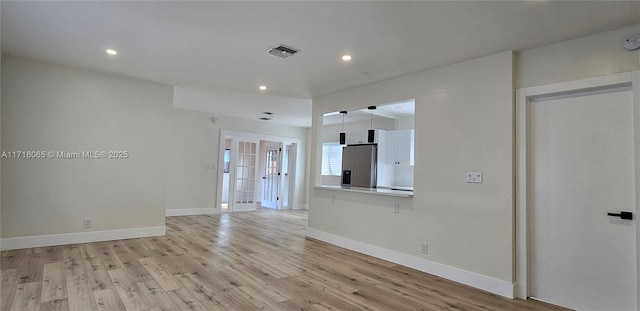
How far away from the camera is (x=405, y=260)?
3918mm

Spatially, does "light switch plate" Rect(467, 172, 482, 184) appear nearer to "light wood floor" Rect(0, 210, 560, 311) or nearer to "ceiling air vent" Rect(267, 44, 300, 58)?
"light wood floor" Rect(0, 210, 560, 311)

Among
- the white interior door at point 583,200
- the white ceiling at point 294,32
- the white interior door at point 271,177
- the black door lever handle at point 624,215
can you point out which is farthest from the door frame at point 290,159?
the black door lever handle at point 624,215

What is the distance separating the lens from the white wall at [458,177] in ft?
10.4

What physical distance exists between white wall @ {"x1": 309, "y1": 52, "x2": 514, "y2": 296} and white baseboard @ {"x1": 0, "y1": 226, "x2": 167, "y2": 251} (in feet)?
11.2

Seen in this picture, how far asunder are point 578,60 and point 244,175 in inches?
289

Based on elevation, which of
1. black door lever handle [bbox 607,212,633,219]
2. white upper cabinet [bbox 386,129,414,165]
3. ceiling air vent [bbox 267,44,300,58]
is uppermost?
ceiling air vent [bbox 267,44,300,58]

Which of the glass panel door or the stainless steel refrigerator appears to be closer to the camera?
the stainless steel refrigerator

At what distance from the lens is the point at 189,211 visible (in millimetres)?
7398

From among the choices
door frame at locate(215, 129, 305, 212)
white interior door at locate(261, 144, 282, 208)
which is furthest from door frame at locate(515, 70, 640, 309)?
white interior door at locate(261, 144, 282, 208)

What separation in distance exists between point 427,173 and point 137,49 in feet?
12.1

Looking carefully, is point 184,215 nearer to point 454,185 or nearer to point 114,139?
point 114,139

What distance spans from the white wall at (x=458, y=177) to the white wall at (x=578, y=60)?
0.61 ft

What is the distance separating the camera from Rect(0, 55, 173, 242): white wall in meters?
4.02

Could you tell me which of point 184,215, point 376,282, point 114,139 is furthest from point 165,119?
point 376,282
